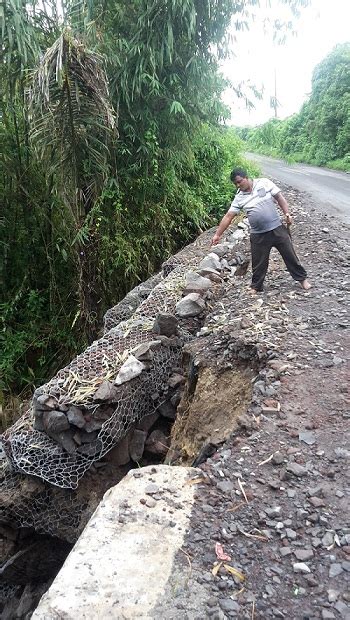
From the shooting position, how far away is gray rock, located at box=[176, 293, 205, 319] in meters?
4.68

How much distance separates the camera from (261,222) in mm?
4480

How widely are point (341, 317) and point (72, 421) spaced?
2.18 meters

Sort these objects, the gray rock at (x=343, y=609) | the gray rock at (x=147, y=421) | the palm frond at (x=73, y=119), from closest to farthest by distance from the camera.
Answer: the gray rock at (x=343, y=609)
the gray rock at (x=147, y=421)
the palm frond at (x=73, y=119)

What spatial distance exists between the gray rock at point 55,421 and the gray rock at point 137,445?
0.57m

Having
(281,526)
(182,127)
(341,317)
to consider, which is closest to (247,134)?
(182,127)

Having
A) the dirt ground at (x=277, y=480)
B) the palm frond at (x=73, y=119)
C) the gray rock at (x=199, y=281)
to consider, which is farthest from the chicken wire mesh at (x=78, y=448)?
the palm frond at (x=73, y=119)

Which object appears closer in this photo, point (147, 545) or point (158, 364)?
point (147, 545)

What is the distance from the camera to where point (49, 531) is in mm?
4145

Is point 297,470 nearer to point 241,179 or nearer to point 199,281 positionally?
point 241,179

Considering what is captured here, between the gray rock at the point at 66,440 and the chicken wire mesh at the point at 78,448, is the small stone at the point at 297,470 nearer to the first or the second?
the chicken wire mesh at the point at 78,448

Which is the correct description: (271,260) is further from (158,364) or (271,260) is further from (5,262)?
(5,262)

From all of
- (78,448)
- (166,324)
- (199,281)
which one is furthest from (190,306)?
(78,448)

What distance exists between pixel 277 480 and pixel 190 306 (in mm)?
2301

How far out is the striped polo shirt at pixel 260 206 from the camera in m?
4.46
